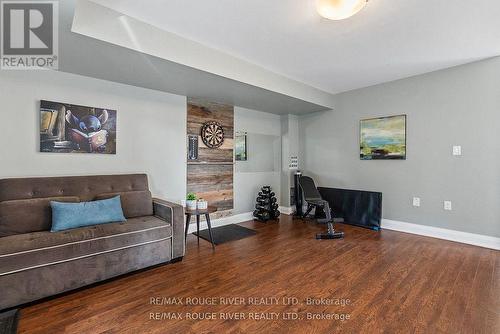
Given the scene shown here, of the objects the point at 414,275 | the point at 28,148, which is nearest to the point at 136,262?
the point at 28,148

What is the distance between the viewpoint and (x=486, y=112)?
3.06 m

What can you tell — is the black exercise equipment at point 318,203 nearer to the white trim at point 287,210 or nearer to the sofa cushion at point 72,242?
the white trim at point 287,210

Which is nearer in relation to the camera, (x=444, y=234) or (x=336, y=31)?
(x=336, y=31)

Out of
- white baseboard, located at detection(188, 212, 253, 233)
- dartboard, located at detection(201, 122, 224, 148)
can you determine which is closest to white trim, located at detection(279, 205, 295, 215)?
white baseboard, located at detection(188, 212, 253, 233)

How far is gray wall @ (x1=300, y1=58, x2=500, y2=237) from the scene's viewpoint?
3.05 meters

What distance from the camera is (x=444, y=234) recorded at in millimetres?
3363

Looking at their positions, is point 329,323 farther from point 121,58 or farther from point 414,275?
point 121,58

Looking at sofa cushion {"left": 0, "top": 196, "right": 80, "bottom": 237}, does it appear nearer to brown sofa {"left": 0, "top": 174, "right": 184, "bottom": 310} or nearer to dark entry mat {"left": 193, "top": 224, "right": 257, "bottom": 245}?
brown sofa {"left": 0, "top": 174, "right": 184, "bottom": 310}

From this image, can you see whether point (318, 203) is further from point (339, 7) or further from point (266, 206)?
point (339, 7)

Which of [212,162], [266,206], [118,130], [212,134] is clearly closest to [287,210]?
[266,206]

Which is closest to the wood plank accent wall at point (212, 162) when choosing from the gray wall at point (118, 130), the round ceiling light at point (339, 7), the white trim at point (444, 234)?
the gray wall at point (118, 130)

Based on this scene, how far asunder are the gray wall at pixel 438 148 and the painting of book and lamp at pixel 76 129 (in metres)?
3.91

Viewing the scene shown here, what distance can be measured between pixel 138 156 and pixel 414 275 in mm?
3578

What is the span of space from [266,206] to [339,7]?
340 cm
